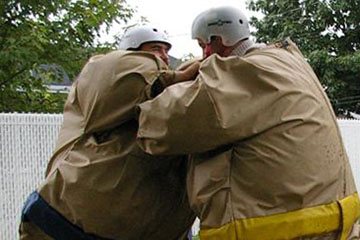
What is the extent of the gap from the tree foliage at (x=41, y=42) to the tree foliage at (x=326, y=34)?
45.0ft

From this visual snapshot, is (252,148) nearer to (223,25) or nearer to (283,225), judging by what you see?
(283,225)

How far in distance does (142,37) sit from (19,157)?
525 cm

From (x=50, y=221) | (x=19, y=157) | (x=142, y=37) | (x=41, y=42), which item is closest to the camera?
(x=50, y=221)

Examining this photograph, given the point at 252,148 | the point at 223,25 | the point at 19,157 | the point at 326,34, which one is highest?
the point at 223,25

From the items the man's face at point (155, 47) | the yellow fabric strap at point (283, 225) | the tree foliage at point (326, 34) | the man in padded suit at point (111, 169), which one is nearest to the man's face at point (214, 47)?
the man in padded suit at point (111, 169)

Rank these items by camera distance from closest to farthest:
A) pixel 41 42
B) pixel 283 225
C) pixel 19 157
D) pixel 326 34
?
pixel 283 225 → pixel 19 157 → pixel 41 42 → pixel 326 34

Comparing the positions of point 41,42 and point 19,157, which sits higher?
point 41,42

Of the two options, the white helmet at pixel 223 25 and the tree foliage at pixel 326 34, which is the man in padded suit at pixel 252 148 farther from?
the tree foliage at pixel 326 34

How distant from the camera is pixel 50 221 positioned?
3.11 metres

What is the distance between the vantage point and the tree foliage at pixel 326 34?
2236 cm

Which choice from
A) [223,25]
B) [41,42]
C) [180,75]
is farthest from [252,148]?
[41,42]

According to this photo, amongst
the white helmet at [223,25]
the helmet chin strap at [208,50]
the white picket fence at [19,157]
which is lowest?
the white picket fence at [19,157]

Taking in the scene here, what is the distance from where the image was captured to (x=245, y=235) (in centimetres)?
251

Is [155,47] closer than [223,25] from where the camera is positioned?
No
